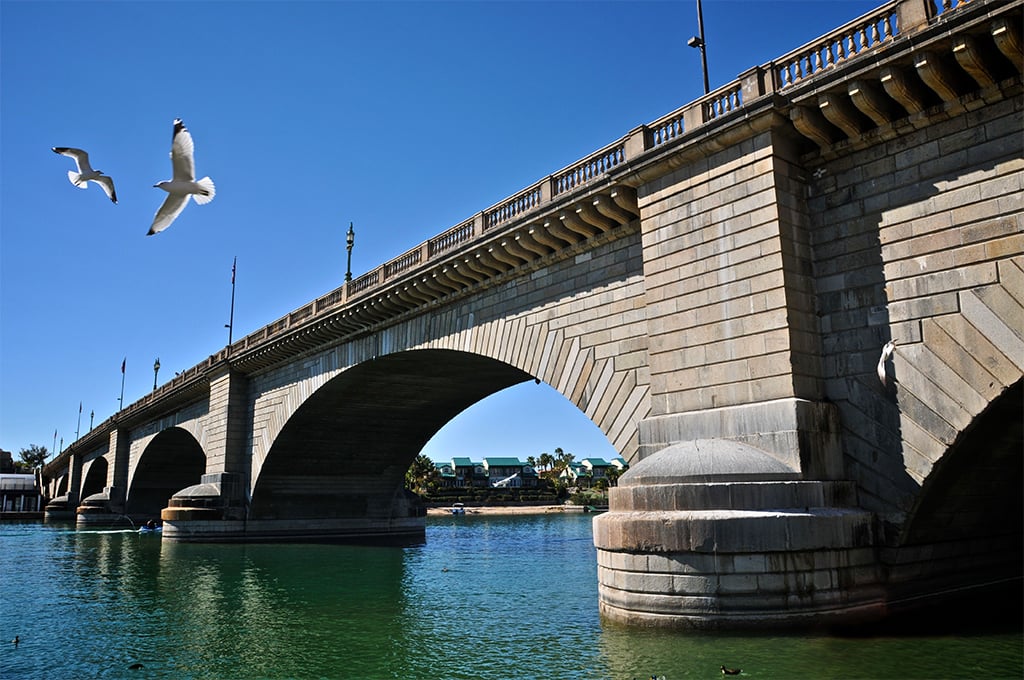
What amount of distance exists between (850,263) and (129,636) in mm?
16013

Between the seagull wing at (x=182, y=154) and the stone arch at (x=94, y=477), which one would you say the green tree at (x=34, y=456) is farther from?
the seagull wing at (x=182, y=154)

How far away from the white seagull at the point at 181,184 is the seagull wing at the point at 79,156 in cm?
113

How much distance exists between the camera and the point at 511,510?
97625 millimetres

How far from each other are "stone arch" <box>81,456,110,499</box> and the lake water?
6110 centimetres

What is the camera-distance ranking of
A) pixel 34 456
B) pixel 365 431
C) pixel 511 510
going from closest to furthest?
pixel 365 431, pixel 511 510, pixel 34 456

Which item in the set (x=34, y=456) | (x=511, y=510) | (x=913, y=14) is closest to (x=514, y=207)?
(x=913, y=14)

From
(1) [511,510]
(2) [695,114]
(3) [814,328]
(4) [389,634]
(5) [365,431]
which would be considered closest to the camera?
(3) [814,328]

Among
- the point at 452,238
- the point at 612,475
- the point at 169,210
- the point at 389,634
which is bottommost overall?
the point at 389,634

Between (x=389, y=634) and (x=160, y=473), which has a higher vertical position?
(x=160, y=473)

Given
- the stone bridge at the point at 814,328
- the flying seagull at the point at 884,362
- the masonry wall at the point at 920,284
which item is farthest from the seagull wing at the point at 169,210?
the flying seagull at the point at 884,362

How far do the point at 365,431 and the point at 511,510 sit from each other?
5910 cm

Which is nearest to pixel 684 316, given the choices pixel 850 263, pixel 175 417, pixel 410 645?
pixel 850 263

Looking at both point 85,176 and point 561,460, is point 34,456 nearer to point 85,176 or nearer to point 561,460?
point 561,460

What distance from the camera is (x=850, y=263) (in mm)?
14820
